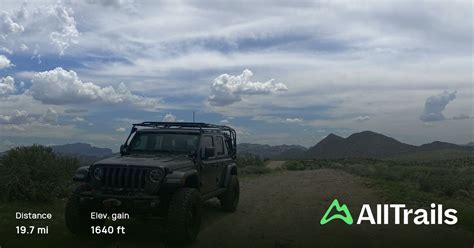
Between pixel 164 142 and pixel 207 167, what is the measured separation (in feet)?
3.62

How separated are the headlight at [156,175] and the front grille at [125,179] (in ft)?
0.30

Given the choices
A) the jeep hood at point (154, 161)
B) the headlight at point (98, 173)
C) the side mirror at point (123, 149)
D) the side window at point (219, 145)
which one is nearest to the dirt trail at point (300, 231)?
the jeep hood at point (154, 161)

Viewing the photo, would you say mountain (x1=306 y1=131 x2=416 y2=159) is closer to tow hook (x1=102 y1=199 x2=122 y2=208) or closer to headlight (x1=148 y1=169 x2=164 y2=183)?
headlight (x1=148 y1=169 x2=164 y2=183)

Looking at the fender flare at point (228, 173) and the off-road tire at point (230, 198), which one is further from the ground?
the fender flare at point (228, 173)

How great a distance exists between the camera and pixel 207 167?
422 inches

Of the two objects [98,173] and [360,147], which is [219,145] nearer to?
[98,173]

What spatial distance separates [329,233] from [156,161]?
3.80 meters

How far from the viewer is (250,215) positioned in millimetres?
12094

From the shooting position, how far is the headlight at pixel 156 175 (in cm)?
872

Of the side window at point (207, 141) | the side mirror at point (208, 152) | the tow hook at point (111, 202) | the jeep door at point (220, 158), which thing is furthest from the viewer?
the jeep door at point (220, 158)

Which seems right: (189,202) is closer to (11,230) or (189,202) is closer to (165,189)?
(165,189)

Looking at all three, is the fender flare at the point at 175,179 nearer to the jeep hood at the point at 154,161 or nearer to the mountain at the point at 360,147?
the jeep hood at the point at 154,161

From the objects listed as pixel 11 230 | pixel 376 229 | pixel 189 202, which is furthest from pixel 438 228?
pixel 11 230

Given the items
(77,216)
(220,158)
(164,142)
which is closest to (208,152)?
(164,142)
